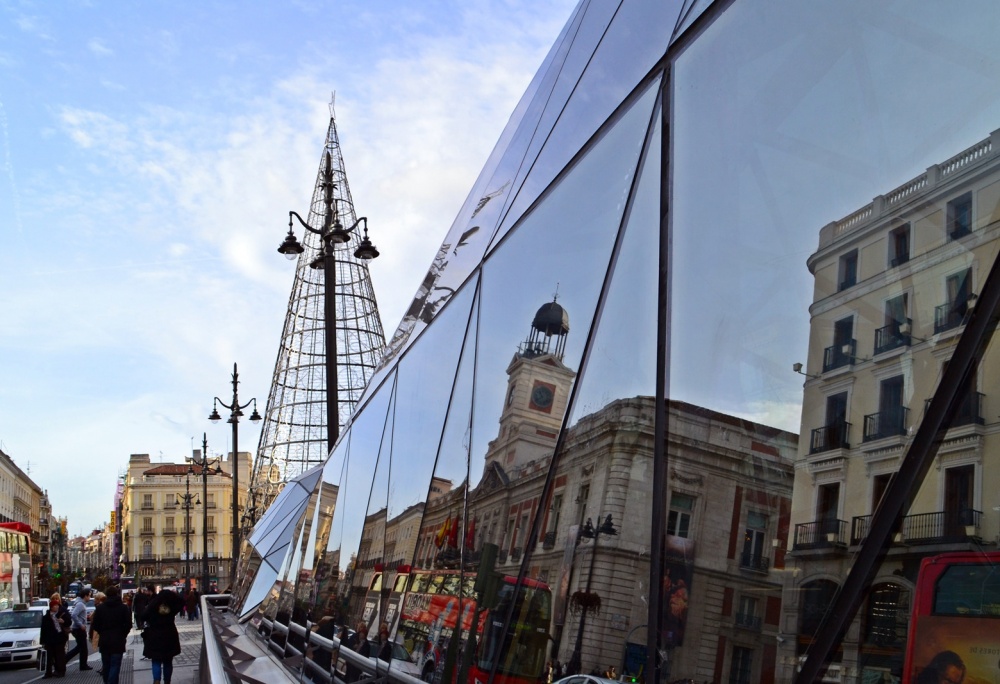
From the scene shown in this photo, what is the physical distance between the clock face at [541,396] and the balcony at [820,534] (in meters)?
1.53

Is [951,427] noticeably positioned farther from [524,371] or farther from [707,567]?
[524,371]

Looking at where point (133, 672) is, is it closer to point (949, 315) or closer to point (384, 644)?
point (384, 644)

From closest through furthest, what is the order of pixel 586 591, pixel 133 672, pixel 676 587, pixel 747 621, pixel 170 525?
pixel 747 621 < pixel 676 587 < pixel 586 591 < pixel 133 672 < pixel 170 525

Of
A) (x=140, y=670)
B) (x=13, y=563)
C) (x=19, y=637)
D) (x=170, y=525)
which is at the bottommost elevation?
(x=170, y=525)

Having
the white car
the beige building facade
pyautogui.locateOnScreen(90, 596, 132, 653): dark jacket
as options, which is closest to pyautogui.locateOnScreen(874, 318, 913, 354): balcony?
pyautogui.locateOnScreen(90, 596, 132, 653): dark jacket

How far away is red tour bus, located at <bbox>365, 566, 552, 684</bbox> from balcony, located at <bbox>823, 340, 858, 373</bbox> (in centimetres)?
123

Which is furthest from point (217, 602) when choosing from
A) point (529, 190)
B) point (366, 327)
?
point (529, 190)

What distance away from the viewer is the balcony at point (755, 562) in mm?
1823

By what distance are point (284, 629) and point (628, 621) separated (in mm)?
8276

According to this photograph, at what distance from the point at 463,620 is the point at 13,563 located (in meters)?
46.1

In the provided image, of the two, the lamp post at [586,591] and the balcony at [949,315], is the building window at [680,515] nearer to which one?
the lamp post at [586,591]

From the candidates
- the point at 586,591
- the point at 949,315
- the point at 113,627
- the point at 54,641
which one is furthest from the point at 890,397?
the point at 54,641

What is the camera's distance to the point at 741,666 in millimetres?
1805

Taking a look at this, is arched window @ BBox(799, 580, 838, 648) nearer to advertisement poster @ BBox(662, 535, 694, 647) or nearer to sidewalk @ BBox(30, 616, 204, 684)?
advertisement poster @ BBox(662, 535, 694, 647)
